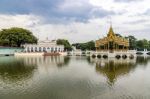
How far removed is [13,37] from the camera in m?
69.7

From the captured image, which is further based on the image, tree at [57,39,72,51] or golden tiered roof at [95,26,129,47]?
tree at [57,39,72,51]

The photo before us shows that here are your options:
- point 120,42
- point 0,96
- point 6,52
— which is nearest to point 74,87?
point 0,96

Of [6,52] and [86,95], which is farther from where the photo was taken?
[6,52]

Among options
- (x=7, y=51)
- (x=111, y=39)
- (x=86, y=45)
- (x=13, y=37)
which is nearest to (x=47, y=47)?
(x=13, y=37)

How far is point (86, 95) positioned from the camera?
13508mm

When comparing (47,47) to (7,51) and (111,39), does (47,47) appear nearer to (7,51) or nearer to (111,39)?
(7,51)

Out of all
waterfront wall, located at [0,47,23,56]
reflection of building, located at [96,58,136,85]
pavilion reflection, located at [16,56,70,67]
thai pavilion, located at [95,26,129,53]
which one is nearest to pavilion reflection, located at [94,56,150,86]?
reflection of building, located at [96,58,136,85]

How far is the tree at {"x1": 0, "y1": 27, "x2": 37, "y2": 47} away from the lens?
228 feet

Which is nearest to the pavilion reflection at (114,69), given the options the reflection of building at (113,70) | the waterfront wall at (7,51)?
the reflection of building at (113,70)

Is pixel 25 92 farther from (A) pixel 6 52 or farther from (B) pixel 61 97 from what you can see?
(A) pixel 6 52

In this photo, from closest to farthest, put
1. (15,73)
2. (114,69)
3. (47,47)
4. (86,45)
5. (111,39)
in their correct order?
(15,73) → (114,69) → (111,39) → (47,47) → (86,45)

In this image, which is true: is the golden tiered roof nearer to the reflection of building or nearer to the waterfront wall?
the reflection of building

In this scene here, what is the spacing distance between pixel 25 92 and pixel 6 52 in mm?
54029

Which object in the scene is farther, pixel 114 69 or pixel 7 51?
pixel 7 51
